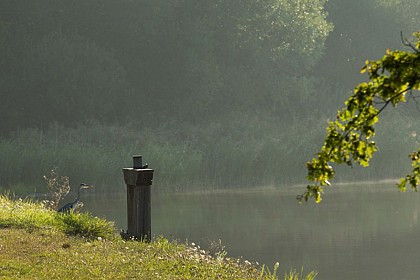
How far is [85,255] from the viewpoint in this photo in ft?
47.9

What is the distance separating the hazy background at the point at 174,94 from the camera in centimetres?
3844

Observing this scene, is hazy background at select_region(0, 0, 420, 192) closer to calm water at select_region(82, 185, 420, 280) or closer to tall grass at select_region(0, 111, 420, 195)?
tall grass at select_region(0, 111, 420, 195)

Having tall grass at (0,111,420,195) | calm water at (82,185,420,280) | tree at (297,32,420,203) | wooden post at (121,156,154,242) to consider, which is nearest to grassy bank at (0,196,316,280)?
wooden post at (121,156,154,242)

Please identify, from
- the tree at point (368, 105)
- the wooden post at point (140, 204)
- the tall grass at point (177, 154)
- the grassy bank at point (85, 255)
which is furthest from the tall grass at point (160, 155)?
the tree at point (368, 105)

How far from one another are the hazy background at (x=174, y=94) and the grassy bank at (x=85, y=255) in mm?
16152

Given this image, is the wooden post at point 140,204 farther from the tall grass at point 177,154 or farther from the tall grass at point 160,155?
the tall grass at point 160,155

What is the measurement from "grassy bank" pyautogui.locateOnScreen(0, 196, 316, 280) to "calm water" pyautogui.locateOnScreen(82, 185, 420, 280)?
280 centimetres

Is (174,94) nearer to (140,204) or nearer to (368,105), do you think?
(140,204)

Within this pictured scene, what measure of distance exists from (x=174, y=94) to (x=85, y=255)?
3642cm

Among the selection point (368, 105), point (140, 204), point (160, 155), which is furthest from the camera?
point (160, 155)

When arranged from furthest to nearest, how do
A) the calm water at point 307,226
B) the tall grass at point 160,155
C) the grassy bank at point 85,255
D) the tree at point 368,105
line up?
the tall grass at point 160,155 < the calm water at point 307,226 < the grassy bank at point 85,255 < the tree at point 368,105

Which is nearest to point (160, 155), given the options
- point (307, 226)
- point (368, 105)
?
point (307, 226)

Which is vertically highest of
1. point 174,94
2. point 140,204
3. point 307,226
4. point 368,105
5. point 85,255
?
point 174,94

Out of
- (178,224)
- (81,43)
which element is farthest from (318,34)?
(178,224)
